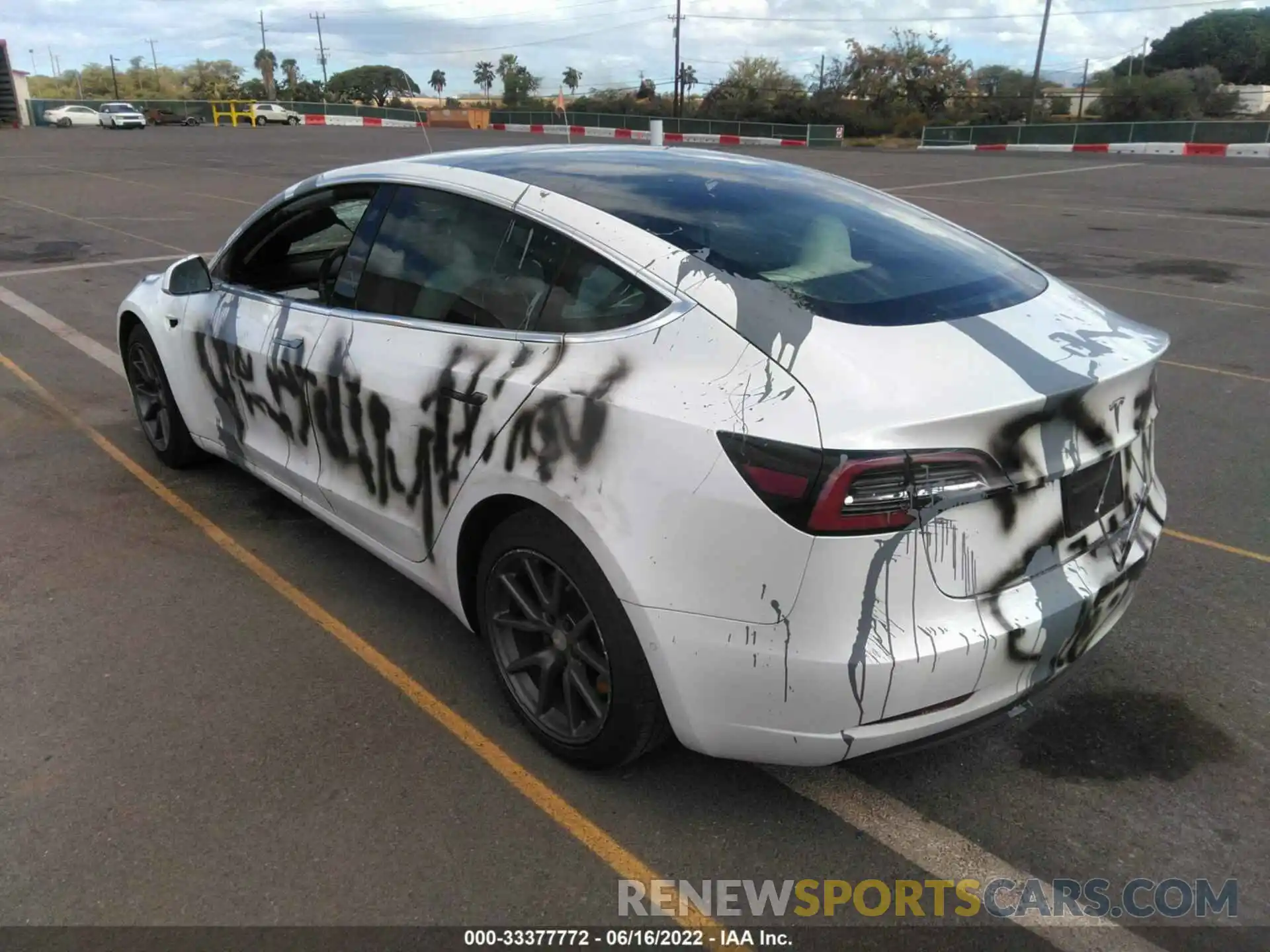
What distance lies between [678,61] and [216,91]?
215 ft

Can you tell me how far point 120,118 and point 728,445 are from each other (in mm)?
63537

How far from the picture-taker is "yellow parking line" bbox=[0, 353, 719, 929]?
2549 millimetres

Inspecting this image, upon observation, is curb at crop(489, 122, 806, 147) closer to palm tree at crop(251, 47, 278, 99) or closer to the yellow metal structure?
the yellow metal structure

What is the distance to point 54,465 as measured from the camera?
5309mm

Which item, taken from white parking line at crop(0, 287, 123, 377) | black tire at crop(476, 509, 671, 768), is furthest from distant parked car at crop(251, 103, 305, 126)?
black tire at crop(476, 509, 671, 768)

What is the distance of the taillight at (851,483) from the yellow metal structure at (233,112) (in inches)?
2861

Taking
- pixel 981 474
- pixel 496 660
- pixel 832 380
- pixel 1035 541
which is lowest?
pixel 496 660

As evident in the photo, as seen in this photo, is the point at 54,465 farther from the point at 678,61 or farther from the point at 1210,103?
the point at 1210,103

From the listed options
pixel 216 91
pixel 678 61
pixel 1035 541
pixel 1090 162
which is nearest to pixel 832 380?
pixel 1035 541

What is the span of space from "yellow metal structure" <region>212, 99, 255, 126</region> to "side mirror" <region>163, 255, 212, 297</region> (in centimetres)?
6946

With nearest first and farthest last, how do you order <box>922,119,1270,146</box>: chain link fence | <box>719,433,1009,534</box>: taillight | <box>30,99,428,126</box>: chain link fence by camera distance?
<box>719,433,1009,534</box>: taillight < <box>922,119,1270,146</box>: chain link fence < <box>30,99,428,126</box>: chain link fence

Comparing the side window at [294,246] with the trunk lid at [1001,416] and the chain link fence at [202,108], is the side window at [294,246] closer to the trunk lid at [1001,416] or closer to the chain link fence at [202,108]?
the trunk lid at [1001,416]

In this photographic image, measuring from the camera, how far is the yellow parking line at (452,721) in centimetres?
255

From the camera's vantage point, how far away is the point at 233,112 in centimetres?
6650
